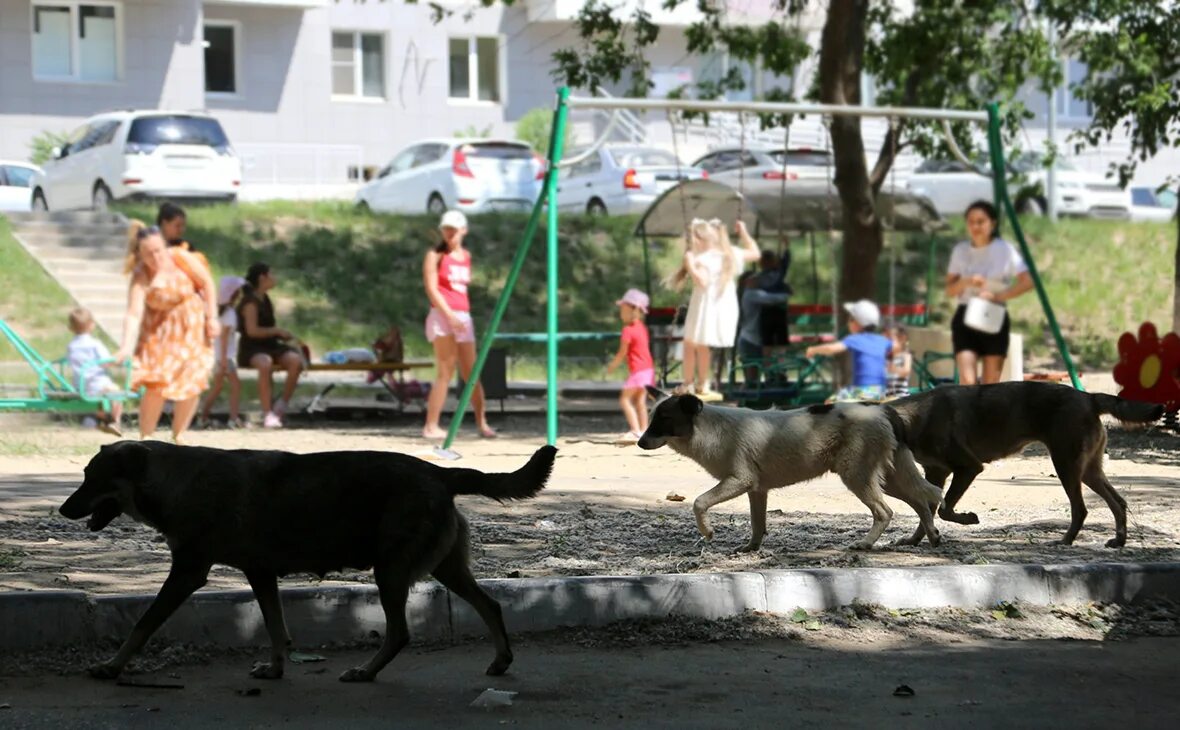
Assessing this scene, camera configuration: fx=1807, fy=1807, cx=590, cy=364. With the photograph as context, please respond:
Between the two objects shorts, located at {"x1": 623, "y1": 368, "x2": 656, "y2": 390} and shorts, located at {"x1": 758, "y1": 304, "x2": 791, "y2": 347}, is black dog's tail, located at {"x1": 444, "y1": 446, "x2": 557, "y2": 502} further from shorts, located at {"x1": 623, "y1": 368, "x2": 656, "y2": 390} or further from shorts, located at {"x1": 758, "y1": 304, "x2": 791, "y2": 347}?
shorts, located at {"x1": 758, "y1": 304, "x2": 791, "y2": 347}

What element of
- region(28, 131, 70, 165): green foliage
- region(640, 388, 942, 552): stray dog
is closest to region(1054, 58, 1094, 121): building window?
region(28, 131, 70, 165): green foliage

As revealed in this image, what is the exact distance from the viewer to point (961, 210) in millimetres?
35625

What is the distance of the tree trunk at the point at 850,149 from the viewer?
19.6 meters

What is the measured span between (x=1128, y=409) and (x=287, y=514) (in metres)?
4.49

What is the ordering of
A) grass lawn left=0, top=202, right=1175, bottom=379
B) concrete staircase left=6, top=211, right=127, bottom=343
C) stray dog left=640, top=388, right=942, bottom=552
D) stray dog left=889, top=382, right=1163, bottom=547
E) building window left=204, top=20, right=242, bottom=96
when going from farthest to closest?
building window left=204, top=20, right=242, bottom=96, grass lawn left=0, top=202, right=1175, bottom=379, concrete staircase left=6, top=211, right=127, bottom=343, stray dog left=889, top=382, right=1163, bottom=547, stray dog left=640, top=388, right=942, bottom=552

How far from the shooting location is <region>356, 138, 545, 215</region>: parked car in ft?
97.5

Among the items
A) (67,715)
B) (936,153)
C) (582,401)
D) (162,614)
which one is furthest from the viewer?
(936,153)

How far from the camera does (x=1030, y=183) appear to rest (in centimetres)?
3656

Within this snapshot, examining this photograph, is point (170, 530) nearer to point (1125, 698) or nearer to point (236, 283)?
point (1125, 698)

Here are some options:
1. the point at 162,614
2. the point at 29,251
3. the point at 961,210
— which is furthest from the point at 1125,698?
the point at 961,210

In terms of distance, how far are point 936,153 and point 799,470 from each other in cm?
1475

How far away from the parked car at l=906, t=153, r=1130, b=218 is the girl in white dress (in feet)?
61.6

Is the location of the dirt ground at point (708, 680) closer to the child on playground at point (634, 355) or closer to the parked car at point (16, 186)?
the child on playground at point (634, 355)

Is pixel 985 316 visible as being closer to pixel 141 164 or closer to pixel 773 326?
pixel 773 326
